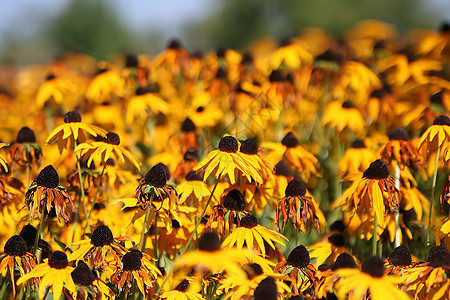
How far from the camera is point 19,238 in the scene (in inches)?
85.3

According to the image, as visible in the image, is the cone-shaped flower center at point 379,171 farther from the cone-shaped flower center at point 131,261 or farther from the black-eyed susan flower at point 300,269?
the cone-shaped flower center at point 131,261

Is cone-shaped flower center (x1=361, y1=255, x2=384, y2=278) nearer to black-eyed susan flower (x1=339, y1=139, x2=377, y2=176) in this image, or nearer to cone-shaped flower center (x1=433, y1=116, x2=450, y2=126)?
cone-shaped flower center (x1=433, y1=116, x2=450, y2=126)

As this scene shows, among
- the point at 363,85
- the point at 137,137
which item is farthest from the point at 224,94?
the point at 363,85

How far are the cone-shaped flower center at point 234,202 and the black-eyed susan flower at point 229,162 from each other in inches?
4.0

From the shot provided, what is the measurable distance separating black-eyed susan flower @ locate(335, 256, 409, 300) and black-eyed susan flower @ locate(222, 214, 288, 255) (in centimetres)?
45

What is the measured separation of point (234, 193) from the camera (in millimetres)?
2434

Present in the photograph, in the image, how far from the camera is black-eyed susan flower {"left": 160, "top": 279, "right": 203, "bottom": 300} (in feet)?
6.90

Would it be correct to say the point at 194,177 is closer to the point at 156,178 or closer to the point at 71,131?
the point at 156,178

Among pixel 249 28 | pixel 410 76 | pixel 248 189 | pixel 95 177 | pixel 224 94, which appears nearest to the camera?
pixel 248 189

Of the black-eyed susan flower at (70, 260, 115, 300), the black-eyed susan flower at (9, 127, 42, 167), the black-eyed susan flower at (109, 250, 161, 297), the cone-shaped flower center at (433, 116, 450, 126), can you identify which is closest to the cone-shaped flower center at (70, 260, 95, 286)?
the black-eyed susan flower at (70, 260, 115, 300)

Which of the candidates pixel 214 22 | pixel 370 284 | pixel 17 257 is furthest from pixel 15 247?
pixel 214 22

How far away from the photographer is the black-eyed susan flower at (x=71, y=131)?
249 centimetres

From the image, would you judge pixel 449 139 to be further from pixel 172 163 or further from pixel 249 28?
pixel 249 28

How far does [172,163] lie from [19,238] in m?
1.43
